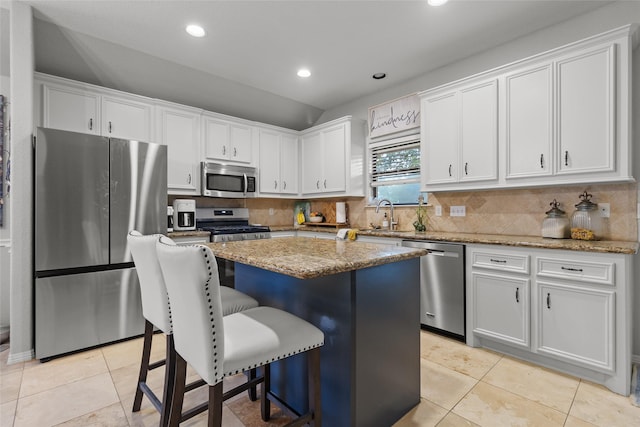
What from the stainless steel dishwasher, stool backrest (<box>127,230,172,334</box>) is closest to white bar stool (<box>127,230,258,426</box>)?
stool backrest (<box>127,230,172,334</box>)

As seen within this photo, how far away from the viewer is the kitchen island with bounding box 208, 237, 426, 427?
4.71 ft

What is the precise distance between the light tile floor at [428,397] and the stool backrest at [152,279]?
663mm

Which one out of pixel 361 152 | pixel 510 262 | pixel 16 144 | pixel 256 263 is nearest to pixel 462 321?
pixel 510 262

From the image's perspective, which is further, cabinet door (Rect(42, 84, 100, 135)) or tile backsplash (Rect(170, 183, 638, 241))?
cabinet door (Rect(42, 84, 100, 135))

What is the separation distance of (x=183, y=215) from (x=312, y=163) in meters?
2.00

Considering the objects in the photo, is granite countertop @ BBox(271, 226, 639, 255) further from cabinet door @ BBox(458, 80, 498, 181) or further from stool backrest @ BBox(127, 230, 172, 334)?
stool backrest @ BBox(127, 230, 172, 334)

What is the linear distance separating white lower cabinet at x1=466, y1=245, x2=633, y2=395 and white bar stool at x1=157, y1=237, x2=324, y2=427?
6.00ft

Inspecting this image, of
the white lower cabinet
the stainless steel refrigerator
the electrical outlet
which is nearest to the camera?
the white lower cabinet

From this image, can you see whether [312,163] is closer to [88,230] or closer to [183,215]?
[183,215]

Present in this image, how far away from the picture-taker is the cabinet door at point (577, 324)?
203 cm

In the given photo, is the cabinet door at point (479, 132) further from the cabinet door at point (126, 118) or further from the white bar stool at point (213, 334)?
the cabinet door at point (126, 118)

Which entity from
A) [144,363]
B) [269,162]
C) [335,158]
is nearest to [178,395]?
[144,363]

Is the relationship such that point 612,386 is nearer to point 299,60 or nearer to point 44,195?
point 299,60

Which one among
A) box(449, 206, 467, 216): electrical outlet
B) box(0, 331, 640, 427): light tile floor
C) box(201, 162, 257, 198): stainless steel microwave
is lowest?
box(0, 331, 640, 427): light tile floor
